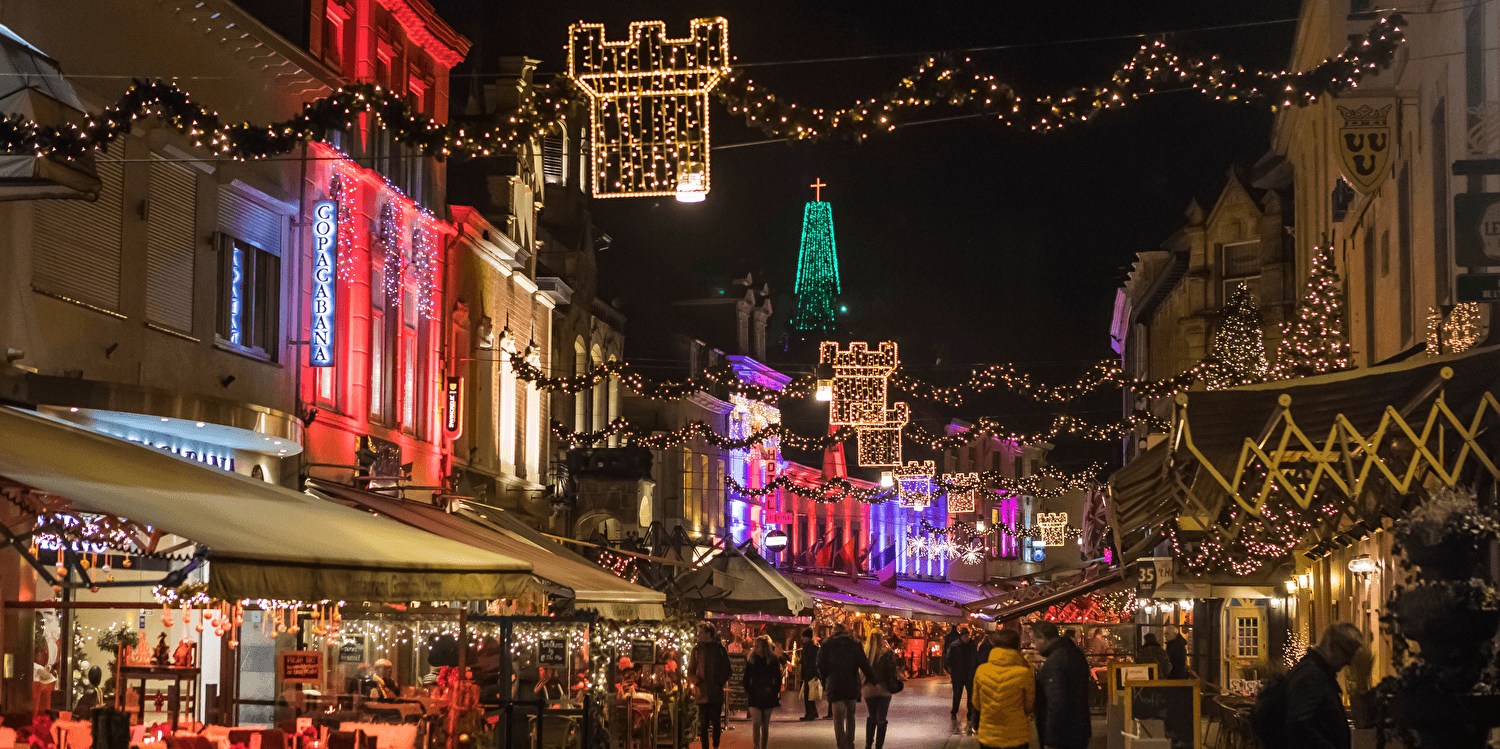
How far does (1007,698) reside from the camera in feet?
47.8

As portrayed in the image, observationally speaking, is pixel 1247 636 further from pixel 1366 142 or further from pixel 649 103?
pixel 649 103

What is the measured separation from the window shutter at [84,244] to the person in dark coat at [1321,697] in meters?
11.5

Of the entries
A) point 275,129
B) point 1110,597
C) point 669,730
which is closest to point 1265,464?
point 275,129

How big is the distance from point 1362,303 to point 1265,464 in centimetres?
1190

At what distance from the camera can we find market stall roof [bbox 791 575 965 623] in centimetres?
4875

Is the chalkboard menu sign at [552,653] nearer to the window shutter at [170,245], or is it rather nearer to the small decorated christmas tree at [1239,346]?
the window shutter at [170,245]

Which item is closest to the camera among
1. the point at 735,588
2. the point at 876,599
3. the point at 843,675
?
the point at 843,675

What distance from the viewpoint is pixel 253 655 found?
21391 mm

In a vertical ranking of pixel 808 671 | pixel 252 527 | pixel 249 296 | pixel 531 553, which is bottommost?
pixel 808 671

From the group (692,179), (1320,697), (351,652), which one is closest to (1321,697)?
(1320,697)

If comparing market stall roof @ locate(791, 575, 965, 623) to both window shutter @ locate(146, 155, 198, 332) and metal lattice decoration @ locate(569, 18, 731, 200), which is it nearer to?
window shutter @ locate(146, 155, 198, 332)

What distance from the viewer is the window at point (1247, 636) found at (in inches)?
1377

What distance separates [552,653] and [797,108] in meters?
7.33

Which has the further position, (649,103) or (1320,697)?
(649,103)
